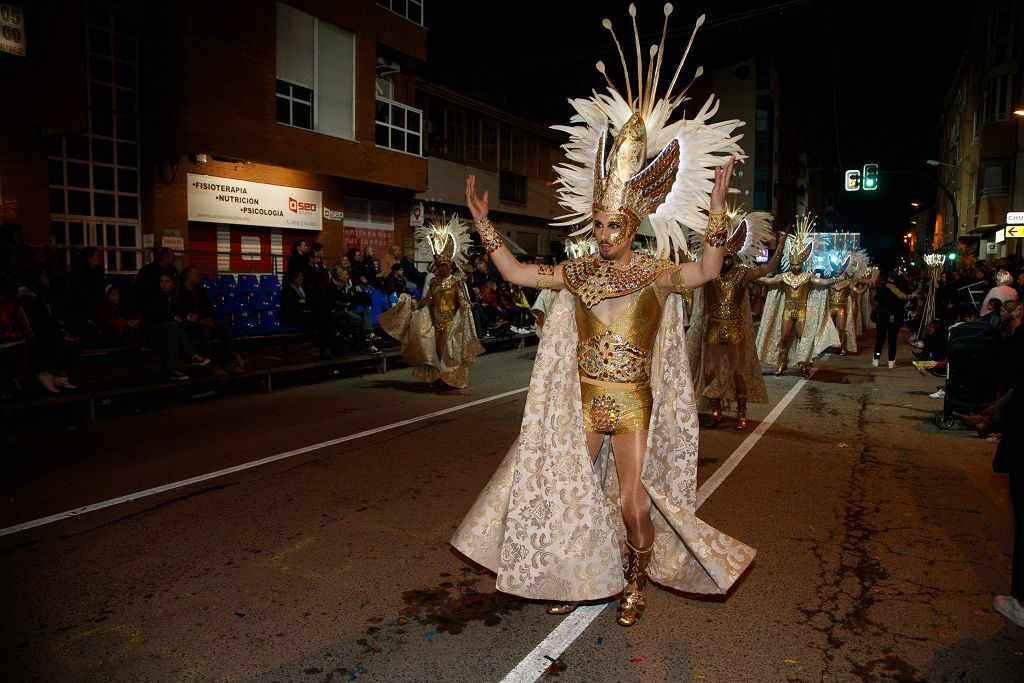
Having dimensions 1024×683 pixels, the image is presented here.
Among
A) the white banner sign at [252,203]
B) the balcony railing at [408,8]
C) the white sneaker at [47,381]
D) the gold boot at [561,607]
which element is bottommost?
the gold boot at [561,607]

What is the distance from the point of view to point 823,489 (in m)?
6.38

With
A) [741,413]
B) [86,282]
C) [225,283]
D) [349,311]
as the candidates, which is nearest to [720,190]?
[741,413]

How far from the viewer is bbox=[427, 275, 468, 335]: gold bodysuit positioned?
11516mm

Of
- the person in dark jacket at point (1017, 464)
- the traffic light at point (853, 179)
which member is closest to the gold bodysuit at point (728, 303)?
the person in dark jacket at point (1017, 464)

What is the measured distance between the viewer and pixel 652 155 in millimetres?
4133

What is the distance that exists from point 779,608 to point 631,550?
877mm

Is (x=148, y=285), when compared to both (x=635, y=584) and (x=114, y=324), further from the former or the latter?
(x=635, y=584)

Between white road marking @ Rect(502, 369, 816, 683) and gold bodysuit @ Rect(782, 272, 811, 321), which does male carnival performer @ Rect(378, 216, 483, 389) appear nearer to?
gold bodysuit @ Rect(782, 272, 811, 321)

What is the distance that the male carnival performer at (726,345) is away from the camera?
9086 mm

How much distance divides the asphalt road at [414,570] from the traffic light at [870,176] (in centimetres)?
2355

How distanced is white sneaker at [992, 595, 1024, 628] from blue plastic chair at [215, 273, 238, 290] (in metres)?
12.8

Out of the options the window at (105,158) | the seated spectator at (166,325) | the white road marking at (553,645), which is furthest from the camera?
the window at (105,158)

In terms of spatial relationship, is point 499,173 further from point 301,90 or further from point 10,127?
point 10,127

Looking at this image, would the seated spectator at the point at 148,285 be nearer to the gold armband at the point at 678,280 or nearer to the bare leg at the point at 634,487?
the bare leg at the point at 634,487
